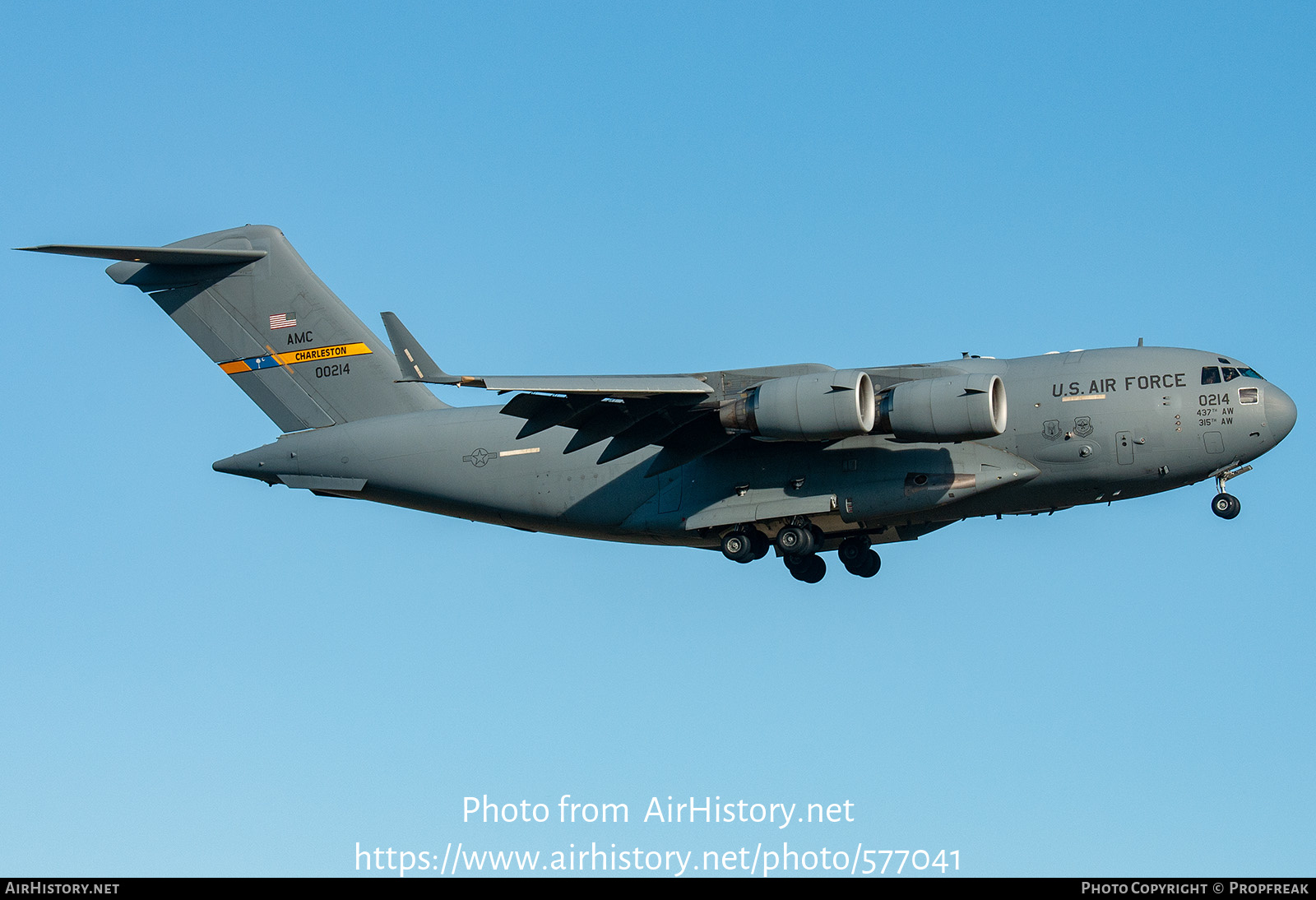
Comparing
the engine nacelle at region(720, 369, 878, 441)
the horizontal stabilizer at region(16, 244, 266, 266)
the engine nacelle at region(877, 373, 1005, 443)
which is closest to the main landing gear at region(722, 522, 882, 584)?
the engine nacelle at region(720, 369, 878, 441)

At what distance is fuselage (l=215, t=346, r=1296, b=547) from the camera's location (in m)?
16.3

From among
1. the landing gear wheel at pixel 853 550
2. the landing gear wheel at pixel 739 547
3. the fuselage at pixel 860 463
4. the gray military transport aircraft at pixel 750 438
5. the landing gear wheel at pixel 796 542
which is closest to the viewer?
the gray military transport aircraft at pixel 750 438

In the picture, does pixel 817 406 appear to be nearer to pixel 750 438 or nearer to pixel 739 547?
pixel 750 438

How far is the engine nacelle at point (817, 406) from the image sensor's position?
15781 mm

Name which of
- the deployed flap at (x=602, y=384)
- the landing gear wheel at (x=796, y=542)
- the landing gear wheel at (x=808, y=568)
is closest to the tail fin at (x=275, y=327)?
the deployed flap at (x=602, y=384)

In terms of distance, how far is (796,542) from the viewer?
57.1 ft

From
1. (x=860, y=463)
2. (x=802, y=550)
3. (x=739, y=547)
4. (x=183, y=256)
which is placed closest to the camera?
(x=860, y=463)

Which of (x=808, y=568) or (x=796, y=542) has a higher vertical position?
(x=808, y=568)

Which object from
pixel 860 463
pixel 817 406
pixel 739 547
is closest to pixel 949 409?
pixel 817 406

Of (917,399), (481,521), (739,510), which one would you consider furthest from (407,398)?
(917,399)

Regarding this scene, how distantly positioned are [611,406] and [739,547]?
237 cm

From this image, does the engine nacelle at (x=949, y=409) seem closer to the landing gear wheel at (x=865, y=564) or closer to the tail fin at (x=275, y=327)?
the landing gear wheel at (x=865, y=564)

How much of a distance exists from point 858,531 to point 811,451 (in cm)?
126
